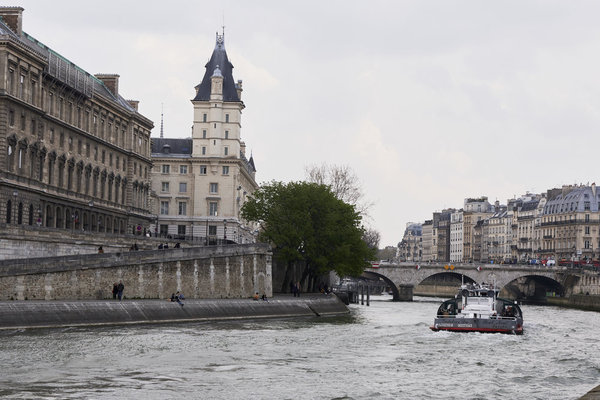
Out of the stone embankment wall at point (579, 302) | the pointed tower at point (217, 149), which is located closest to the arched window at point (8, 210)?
the pointed tower at point (217, 149)

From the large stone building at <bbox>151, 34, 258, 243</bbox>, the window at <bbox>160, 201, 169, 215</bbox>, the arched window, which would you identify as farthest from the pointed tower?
the arched window

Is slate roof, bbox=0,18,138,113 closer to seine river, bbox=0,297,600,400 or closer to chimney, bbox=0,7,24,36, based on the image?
chimney, bbox=0,7,24,36

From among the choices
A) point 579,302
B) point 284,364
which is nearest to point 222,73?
point 579,302

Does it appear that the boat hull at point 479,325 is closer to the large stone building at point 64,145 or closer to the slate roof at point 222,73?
the large stone building at point 64,145

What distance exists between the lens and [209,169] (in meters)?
132

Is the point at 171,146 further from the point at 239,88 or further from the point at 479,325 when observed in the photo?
the point at 479,325

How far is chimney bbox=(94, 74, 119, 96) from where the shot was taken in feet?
363

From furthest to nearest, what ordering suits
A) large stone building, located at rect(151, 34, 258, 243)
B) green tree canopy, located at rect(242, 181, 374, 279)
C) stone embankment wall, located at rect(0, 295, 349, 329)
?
large stone building, located at rect(151, 34, 258, 243) < green tree canopy, located at rect(242, 181, 374, 279) < stone embankment wall, located at rect(0, 295, 349, 329)

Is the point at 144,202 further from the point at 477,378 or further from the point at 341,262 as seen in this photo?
the point at 477,378

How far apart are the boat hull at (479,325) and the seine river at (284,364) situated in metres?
0.67

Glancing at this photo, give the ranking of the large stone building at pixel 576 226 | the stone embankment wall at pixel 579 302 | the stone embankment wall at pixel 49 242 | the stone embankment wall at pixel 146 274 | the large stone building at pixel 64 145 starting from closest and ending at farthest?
1. the stone embankment wall at pixel 146 274
2. the stone embankment wall at pixel 49 242
3. the large stone building at pixel 64 145
4. the stone embankment wall at pixel 579 302
5. the large stone building at pixel 576 226

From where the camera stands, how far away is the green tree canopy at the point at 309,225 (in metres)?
95.3

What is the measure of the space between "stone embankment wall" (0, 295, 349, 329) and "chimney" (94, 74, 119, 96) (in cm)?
3618

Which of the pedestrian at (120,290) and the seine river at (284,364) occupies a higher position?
the pedestrian at (120,290)
